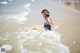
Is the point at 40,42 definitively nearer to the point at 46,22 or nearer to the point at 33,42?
the point at 33,42

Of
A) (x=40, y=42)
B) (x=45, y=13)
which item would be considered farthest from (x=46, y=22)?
(x=40, y=42)

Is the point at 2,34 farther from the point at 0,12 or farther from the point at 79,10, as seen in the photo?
the point at 79,10

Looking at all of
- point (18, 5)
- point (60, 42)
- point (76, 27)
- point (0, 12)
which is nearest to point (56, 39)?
point (60, 42)

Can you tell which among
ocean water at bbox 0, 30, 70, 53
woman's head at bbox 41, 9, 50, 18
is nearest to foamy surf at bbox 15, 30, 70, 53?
ocean water at bbox 0, 30, 70, 53

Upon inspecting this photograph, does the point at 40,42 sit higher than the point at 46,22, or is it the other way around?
the point at 46,22

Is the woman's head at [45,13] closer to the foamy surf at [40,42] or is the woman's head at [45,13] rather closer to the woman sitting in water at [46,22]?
the woman sitting in water at [46,22]

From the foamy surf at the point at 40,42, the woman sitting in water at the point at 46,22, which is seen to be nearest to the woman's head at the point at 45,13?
the woman sitting in water at the point at 46,22

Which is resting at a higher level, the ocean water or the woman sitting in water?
the woman sitting in water

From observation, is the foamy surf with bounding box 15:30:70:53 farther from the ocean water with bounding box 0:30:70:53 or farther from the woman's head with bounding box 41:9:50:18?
the woman's head with bounding box 41:9:50:18

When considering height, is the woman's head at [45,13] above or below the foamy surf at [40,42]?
above

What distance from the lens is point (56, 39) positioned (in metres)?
1.54

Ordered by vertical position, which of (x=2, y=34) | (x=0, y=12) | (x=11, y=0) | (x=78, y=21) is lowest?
(x=2, y=34)

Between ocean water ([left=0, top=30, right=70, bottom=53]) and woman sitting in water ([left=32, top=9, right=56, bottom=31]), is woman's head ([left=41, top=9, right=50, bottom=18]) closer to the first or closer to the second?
woman sitting in water ([left=32, top=9, right=56, bottom=31])

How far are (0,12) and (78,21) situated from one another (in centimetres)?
76
